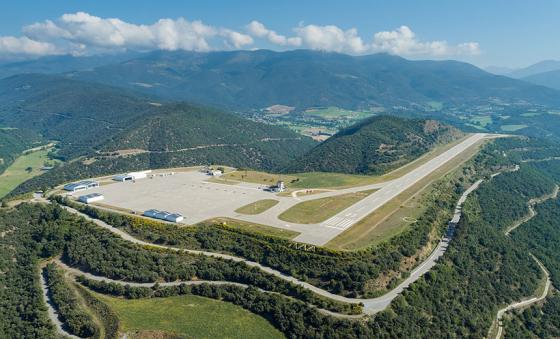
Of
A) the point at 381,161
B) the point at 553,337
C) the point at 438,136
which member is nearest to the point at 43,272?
the point at 553,337

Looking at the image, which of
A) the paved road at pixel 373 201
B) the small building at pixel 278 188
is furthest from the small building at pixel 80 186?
the paved road at pixel 373 201

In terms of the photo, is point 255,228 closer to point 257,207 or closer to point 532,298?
point 257,207

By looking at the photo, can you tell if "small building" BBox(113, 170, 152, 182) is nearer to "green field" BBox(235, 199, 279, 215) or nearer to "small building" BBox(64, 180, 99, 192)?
"small building" BBox(64, 180, 99, 192)

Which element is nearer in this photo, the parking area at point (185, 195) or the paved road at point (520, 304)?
the paved road at point (520, 304)

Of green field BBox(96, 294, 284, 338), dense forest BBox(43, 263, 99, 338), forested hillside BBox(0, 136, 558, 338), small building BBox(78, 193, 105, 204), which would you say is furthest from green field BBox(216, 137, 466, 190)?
dense forest BBox(43, 263, 99, 338)

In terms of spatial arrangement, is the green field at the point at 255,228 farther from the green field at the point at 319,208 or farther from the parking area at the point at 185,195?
the green field at the point at 319,208

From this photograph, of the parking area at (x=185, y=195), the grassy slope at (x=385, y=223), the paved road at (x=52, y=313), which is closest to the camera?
the paved road at (x=52, y=313)
